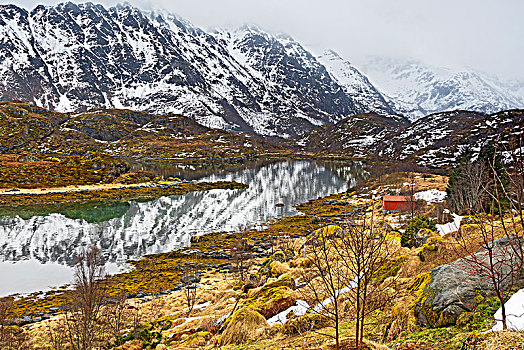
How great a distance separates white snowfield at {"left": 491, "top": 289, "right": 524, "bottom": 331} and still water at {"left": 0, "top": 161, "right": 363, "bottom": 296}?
1245 inches

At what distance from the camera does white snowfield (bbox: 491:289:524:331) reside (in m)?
5.34

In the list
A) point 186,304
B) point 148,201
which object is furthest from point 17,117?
point 186,304

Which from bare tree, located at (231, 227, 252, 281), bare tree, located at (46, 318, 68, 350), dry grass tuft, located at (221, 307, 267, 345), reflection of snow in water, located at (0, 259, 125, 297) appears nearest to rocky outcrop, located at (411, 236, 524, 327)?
dry grass tuft, located at (221, 307, 267, 345)

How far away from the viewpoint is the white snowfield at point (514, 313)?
5.34 meters

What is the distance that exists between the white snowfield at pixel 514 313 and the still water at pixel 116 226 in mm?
31614

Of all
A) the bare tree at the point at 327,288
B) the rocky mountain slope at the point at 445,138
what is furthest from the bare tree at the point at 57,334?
the rocky mountain slope at the point at 445,138

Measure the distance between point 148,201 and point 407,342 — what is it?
66956 millimetres

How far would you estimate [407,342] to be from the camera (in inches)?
245

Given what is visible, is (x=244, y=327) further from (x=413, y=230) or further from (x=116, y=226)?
(x=116, y=226)

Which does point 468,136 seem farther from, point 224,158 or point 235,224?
point 235,224

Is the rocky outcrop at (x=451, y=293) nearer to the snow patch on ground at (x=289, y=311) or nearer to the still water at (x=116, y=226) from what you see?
the snow patch on ground at (x=289, y=311)

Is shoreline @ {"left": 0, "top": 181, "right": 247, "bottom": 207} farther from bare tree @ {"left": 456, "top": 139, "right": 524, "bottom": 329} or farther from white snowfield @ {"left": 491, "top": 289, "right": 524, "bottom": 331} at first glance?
white snowfield @ {"left": 491, "top": 289, "right": 524, "bottom": 331}

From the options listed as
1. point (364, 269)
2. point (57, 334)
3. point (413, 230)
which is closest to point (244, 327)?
point (364, 269)

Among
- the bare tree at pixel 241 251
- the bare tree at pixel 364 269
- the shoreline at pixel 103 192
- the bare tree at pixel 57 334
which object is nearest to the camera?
the bare tree at pixel 364 269
